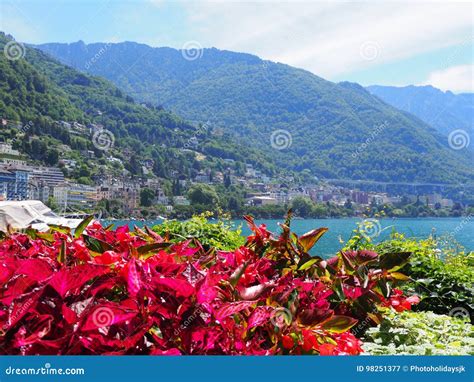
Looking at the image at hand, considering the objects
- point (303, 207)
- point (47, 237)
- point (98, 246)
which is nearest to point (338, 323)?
point (98, 246)

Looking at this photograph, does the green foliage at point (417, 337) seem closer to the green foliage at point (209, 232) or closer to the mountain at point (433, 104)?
the green foliage at point (209, 232)

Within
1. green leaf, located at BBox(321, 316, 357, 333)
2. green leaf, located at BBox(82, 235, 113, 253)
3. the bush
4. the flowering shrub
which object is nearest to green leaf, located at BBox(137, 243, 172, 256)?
the flowering shrub

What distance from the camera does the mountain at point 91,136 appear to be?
143ft

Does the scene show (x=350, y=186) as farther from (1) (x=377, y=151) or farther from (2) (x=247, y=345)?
(2) (x=247, y=345)

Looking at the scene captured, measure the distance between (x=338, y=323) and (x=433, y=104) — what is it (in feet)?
528

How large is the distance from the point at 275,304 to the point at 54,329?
0.52 meters

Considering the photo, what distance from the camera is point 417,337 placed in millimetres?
1539

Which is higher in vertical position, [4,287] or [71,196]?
[4,287]

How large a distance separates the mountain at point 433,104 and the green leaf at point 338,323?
122 m

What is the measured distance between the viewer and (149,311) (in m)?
1.10

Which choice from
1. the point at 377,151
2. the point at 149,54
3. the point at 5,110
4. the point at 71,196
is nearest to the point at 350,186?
the point at 377,151

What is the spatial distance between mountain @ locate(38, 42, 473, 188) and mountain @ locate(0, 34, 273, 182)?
5725 mm

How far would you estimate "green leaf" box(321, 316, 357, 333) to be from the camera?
1.24 meters
